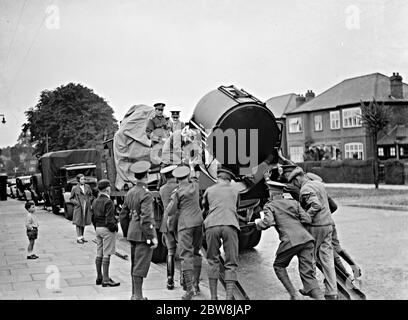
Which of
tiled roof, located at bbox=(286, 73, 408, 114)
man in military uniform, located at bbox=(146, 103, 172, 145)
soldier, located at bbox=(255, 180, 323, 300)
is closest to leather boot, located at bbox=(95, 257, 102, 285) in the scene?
soldier, located at bbox=(255, 180, 323, 300)

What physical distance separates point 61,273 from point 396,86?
92.6 ft

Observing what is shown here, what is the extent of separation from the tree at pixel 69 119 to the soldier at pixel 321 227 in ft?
14.0

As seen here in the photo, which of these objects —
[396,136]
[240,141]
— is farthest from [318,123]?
[240,141]

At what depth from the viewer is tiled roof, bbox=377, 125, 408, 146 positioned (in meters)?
33.2

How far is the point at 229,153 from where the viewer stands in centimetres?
739

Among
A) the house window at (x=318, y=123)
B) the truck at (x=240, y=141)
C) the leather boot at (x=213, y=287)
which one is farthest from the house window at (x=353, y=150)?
the leather boot at (x=213, y=287)

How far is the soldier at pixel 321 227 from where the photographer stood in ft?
20.3

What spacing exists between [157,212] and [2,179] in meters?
5.87

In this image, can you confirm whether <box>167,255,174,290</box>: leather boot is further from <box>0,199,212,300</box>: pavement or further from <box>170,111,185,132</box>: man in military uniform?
<box>170,111,185,132</box>: man in military uniform

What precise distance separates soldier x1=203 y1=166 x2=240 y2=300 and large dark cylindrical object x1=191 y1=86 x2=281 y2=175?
1.30 metres

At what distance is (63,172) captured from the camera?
1627 centimetres

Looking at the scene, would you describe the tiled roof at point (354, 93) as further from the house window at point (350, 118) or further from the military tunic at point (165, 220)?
the military tunic at point (165, 220)

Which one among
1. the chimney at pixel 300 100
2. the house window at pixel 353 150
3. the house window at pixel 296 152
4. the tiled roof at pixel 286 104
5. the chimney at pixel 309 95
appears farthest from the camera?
the chimney at pixel 309 95
